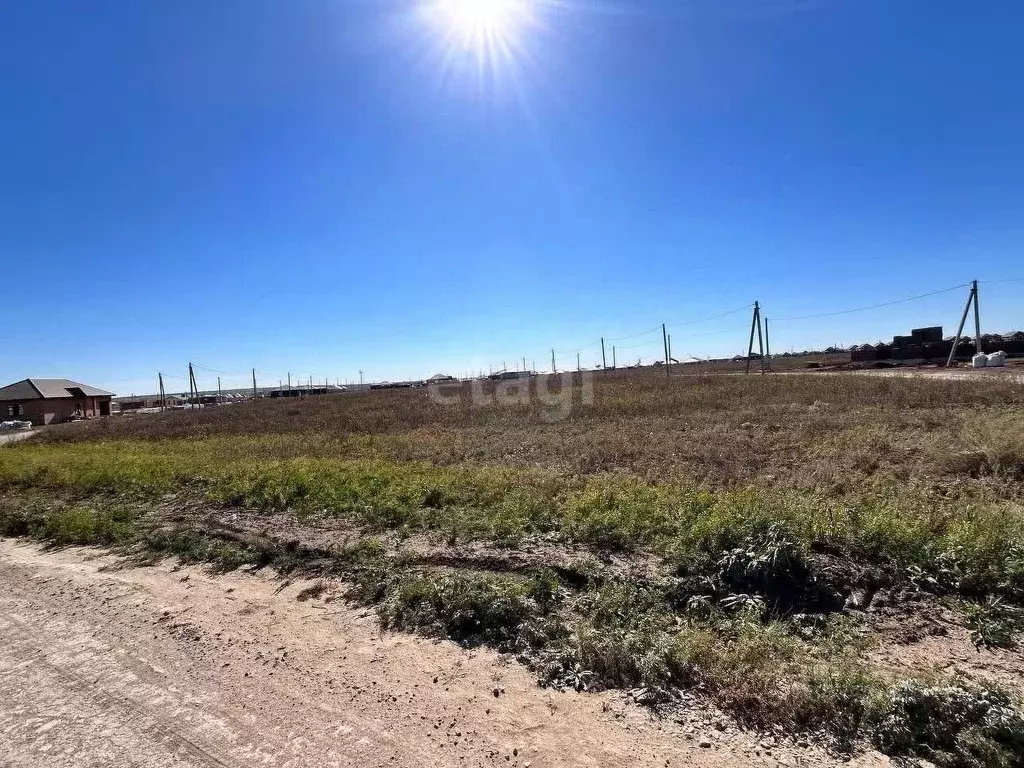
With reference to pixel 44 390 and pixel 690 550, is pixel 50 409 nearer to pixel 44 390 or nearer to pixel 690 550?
pixel 44 390

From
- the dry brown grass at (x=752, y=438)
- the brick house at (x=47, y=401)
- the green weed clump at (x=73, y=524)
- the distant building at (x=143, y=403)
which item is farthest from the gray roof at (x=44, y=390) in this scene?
the green weed clump at (x=73, y=524)

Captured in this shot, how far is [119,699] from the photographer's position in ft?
9.68

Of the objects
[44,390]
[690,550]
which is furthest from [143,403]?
[690,550]

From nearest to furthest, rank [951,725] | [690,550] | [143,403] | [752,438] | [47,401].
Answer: [951,725]
[690,550]
[752,438]
[47,401]
[143,403]

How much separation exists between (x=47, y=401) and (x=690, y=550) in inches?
2271

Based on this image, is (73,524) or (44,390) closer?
(73,524)

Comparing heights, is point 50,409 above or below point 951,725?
above

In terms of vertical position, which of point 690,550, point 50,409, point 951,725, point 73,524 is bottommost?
point 951,725

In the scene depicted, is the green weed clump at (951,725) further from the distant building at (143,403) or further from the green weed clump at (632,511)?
the distant building at (143,403)

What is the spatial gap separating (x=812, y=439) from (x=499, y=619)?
9145mm

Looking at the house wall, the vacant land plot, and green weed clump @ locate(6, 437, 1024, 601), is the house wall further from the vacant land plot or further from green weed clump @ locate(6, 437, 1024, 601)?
green weed clump @ locate(6, 437, 1024, 601)

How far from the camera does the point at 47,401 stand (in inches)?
1738

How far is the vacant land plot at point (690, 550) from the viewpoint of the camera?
277 centimetres

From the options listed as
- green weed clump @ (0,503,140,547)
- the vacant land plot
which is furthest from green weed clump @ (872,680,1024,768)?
green weed clump @ (0,503,140,547)
